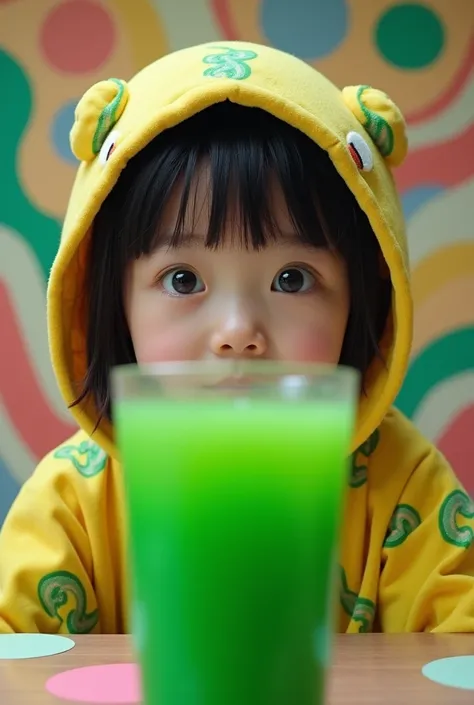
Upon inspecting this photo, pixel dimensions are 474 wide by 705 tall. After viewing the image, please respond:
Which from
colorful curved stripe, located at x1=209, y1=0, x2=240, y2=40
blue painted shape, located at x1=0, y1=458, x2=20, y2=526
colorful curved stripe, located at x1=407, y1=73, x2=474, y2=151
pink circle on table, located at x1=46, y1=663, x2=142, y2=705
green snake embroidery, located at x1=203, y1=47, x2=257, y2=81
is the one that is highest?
colorful curved stripe, located at x1=209, y1=0, x2=240, y2=40

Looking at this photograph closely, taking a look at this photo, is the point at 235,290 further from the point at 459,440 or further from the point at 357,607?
the point at 459,440

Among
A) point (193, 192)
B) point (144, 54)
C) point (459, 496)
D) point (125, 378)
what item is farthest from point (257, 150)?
point (144, 54)

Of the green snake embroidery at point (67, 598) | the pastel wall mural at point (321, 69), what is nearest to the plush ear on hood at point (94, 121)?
the green snake embroidery at point (67, 598)

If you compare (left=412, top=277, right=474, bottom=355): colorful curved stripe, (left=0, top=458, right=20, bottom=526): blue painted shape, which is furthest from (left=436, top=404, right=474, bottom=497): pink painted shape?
(left=0, top=458, right=20, bottom=526): blue painted shape

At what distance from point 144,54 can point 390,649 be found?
1.16m

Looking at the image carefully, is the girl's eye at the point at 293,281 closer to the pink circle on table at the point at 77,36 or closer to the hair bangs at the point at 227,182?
the hair bangs at the point at 227,182

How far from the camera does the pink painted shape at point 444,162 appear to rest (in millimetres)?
1557

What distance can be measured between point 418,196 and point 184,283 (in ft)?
2.48

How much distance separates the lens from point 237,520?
0.41 metres

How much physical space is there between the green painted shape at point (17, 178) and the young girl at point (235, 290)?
20.5 inches

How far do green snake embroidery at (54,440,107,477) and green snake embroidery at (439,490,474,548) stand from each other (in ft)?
1.28

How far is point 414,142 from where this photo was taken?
1562mm

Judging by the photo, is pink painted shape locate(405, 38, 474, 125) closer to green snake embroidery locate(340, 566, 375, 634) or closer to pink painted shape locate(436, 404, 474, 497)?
pink painted shape locate(436, 404, 474, 497)

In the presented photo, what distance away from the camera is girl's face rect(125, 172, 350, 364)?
2.90 feet
